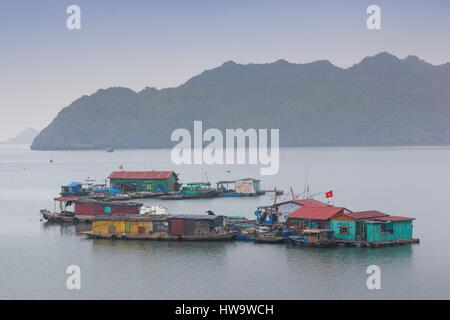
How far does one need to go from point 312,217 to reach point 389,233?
3526 millimetres

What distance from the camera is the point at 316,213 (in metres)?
35.7

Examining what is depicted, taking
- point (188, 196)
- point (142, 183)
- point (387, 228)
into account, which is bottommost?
point (188, 196)

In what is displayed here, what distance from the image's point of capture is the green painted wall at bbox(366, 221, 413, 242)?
33906mm

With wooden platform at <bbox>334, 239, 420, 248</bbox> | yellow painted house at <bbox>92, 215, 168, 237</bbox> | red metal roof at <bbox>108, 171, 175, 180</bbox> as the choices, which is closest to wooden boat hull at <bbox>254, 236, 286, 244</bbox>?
wooden platform at <bbox>334, 239, 420, 248</bbox>

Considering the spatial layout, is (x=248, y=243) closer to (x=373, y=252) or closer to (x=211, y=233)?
(x=211, y=233)

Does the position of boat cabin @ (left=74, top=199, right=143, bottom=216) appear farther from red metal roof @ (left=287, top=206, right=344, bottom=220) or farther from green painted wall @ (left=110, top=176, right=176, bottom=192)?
green painted wall @ (left=110, top=176, right=176, bottom=192)

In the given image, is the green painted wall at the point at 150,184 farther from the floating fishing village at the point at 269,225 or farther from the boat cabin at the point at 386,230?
the boat cabin at the point at 386,230

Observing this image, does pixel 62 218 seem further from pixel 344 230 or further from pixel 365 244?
pixel 365 244

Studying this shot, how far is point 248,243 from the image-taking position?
36.0 meters

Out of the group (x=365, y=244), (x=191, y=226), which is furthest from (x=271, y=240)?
(x=365, y=244)

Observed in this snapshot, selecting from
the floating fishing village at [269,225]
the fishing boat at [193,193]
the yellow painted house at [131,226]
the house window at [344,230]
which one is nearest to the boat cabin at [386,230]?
the floating fishing village at [269,225]

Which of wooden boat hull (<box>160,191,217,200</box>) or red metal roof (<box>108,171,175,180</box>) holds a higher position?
red metal roof (<box>108,171,175,180</box>)

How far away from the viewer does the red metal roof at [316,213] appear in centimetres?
3488
